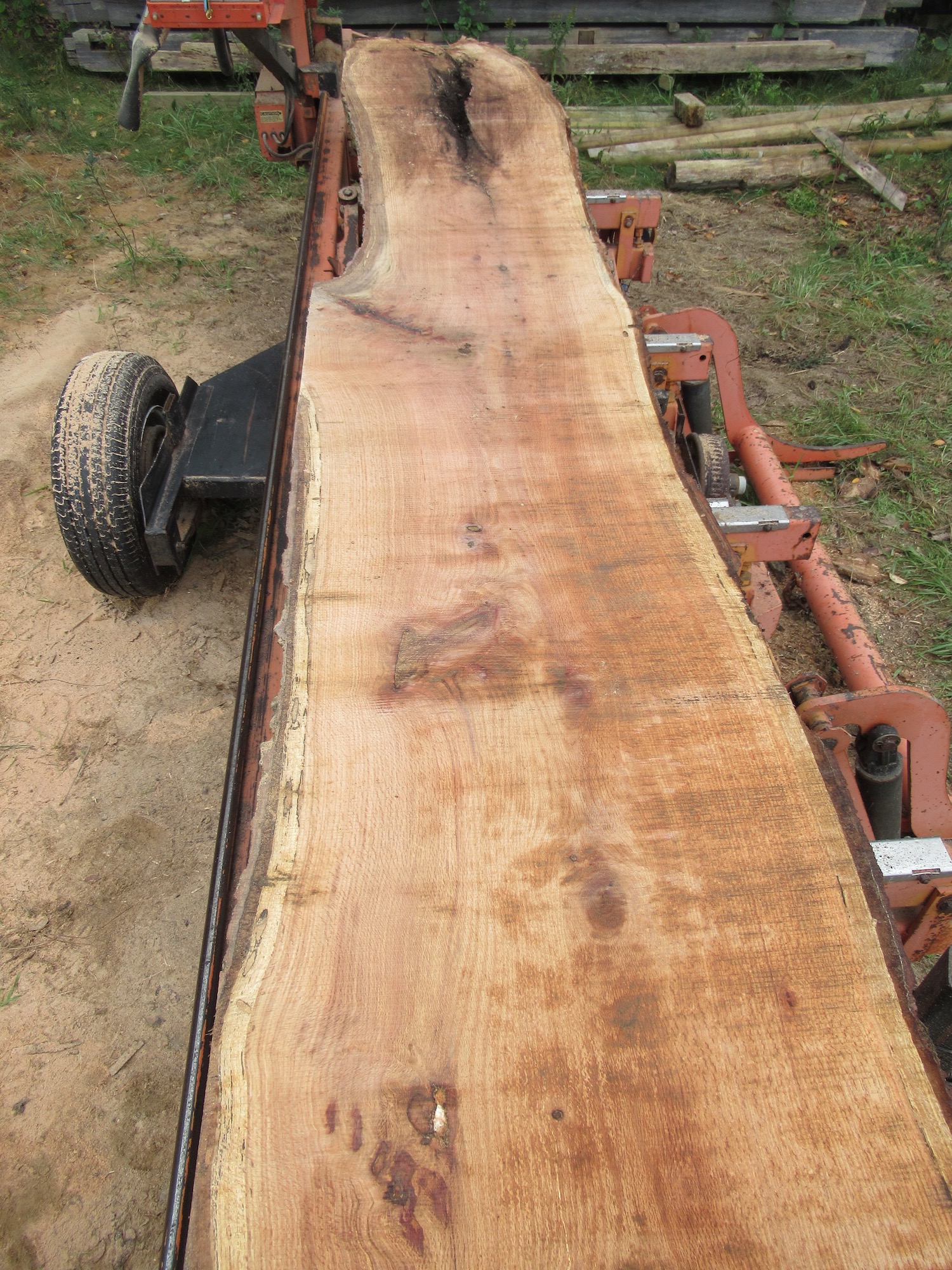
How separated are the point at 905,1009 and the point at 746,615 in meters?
0.61

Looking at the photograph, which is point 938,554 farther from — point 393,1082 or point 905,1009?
point 393,1082

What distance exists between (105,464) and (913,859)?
7.30 ft

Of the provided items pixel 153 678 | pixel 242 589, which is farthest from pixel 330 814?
pixel 242 589

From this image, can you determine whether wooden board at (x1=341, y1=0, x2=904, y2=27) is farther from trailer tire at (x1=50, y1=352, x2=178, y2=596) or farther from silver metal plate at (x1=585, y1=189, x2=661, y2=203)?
trailer tire at (x1=50, y1=352, x2=178, y2=596)

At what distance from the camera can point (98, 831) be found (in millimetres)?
2346

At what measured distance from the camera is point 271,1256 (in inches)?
31.9

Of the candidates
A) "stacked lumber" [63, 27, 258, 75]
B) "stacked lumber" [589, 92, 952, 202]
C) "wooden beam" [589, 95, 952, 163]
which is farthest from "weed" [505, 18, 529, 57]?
"stacked lumber" [63, 27, 258, 75]

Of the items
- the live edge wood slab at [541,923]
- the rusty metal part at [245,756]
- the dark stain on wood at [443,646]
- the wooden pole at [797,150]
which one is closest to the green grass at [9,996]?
the rusty metal part at [245,756]

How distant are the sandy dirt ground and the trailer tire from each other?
13.8 inches

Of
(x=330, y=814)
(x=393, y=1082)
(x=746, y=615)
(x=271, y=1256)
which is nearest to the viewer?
(x=271, y=1256)

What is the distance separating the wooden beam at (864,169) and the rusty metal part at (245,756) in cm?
422

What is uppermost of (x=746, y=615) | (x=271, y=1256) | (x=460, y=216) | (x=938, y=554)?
(x=460, y=216)

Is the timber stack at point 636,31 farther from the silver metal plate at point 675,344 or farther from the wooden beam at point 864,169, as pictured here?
the silver metal plate at point 675,344

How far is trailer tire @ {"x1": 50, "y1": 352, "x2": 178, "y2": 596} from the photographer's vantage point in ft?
7.91
